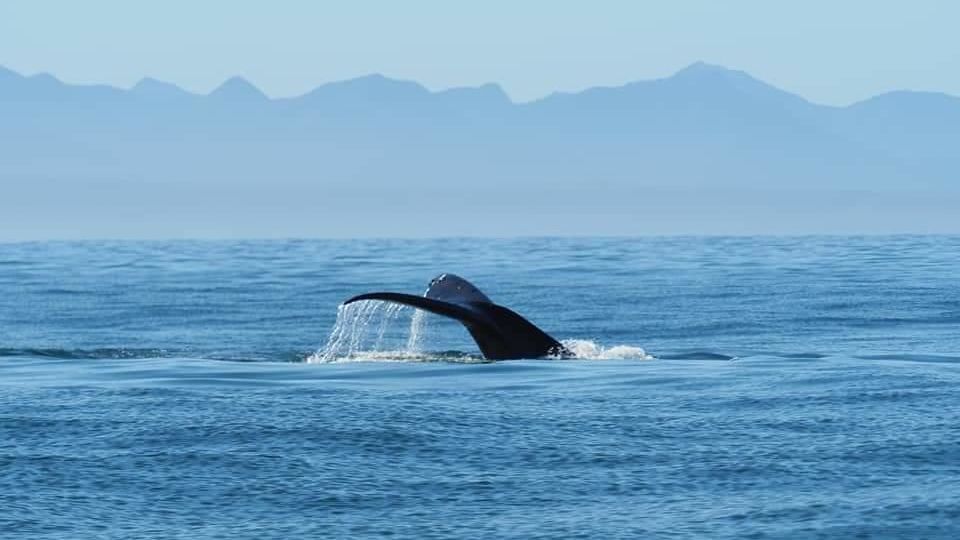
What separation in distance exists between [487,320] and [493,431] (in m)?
4.67

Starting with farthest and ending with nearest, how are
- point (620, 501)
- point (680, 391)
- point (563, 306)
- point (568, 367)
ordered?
1. point (563, 306)
2. point (568, 367)
3. point (680, 391)
4. point (620, 501)

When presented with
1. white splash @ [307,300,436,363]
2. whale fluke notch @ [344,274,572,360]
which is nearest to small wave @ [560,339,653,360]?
whale fluke notch @ [344,274,572,360]

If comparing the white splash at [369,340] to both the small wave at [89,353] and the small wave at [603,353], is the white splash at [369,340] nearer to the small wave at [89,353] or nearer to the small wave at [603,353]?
the small wave at [603,353]

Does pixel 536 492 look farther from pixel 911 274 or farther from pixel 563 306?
pixel 911 274

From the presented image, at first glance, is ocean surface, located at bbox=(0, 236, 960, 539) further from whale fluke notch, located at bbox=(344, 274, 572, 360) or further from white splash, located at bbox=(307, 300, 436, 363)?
whale fluke notch, located at bbox=(344, 274, 572, 360)

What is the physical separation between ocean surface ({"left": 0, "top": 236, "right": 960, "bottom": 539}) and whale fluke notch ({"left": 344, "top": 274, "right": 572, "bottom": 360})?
0.33m

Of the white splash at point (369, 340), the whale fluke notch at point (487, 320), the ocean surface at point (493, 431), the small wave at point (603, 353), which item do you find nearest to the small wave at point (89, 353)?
the ocean surface at point (493, 431)

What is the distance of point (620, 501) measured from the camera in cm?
1112

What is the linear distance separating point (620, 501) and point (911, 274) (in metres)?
33.9

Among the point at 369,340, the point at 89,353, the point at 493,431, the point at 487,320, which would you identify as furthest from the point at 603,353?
the point at 369,340

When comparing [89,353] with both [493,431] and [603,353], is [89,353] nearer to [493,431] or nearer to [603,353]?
[603,353]

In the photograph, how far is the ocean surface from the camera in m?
10.7

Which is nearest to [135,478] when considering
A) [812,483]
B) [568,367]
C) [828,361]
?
[812,483]

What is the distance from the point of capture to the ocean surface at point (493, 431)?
10.7m
